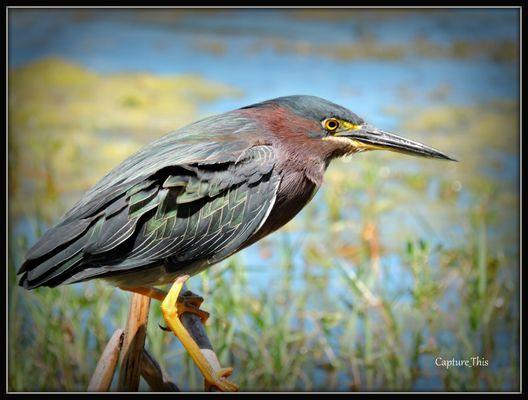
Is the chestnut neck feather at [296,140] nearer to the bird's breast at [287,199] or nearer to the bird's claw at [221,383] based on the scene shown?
the bird's breast at [287,199]

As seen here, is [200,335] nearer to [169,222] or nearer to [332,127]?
[169,222]

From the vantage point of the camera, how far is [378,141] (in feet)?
8.64

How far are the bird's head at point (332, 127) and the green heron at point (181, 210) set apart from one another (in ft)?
0.05

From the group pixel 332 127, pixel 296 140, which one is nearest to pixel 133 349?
pixel 296 140

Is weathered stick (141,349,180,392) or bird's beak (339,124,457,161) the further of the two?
bird's beak (339,124,457,161)

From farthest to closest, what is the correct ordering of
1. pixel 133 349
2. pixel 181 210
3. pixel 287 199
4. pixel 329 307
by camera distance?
pixel 329 307
pixel 287 199
pixel 181 210
pixel 133 349

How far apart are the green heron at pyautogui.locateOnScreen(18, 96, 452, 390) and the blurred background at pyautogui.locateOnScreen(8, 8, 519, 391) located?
405 mm

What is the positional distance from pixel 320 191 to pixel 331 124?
2.35 metres

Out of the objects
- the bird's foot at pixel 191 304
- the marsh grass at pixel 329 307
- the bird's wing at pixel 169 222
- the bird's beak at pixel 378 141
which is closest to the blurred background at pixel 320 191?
the marsh grass at pixel 329 307

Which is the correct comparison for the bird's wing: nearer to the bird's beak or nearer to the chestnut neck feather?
the chestnut neck feather

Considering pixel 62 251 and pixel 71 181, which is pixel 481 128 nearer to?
pixel 71 181

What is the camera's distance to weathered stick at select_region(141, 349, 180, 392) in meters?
2.41

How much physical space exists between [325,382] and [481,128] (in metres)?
2.51

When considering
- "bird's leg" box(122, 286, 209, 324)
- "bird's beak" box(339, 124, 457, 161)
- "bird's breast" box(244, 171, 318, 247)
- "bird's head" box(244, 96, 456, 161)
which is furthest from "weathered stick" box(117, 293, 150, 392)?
"bird's beak" box(339, 124, 457, 161)
